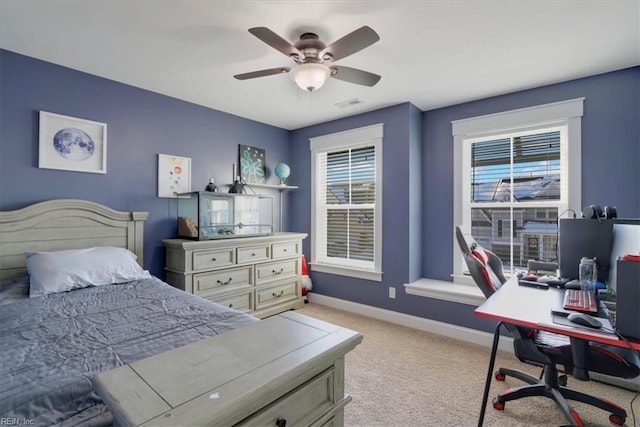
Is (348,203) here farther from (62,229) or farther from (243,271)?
(62,229)

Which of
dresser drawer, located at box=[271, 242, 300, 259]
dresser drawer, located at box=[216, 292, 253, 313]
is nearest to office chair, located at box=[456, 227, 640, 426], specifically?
dresser drawer, located at box=[271, 242, 300, 259]

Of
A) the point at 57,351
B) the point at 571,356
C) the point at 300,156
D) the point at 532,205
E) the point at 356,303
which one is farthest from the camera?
the point at 300,156

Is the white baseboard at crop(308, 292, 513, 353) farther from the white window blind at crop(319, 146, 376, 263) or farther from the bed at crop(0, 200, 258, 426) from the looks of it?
the bed at crop(0, 200, 258, 426)

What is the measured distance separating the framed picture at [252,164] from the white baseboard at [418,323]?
1.78 m

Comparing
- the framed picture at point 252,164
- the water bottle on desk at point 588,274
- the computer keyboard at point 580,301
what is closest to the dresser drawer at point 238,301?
the framed picture at point 252,164

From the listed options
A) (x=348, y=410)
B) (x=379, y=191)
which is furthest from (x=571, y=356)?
(x=379, y=191)

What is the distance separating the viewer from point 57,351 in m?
1.16

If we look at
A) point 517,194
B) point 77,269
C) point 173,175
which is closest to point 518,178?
point 517,194

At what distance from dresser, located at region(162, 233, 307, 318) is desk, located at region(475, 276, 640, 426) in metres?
2.36

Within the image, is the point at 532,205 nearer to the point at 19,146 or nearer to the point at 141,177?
the point at 141,177

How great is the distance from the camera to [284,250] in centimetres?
370

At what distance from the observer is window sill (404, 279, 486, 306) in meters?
2.90

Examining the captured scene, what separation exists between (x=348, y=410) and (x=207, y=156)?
2911 mm

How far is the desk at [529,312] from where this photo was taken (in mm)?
1264
